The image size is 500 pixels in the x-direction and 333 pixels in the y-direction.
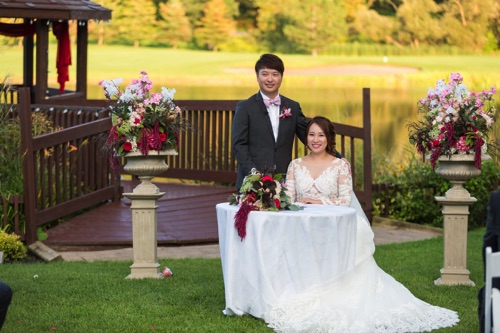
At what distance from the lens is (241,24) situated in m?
43.9

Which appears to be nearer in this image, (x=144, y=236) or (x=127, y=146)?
(x=127, y=146)

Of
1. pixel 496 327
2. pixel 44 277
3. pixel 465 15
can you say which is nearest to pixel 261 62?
pixel 44 277

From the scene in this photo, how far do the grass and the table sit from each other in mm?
269

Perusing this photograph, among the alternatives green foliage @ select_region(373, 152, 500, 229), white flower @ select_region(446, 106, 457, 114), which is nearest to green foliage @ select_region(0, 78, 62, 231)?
white flower @ select_region(446, 106, 457, 114)

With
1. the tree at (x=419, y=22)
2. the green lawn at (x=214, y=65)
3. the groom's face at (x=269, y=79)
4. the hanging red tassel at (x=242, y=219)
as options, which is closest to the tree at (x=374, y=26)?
the tree at (x=419, y=22)

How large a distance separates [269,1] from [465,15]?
277 inches

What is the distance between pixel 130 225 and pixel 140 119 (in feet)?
11.3

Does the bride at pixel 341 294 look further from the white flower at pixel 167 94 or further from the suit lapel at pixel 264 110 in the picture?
the white flower at pixel 167 94

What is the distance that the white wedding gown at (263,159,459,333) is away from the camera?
8094 millimetres

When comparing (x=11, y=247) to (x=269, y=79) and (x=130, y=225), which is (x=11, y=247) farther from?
(x=269, y=79)

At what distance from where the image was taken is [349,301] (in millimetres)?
8320

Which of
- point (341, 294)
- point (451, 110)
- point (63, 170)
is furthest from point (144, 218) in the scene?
point (63, 170)

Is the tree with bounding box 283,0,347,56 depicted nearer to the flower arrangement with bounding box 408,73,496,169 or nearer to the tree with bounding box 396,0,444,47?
the tree with bounding box 396,0,444,47

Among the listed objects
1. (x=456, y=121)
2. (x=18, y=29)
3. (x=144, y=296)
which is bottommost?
(x=144, y=296)
